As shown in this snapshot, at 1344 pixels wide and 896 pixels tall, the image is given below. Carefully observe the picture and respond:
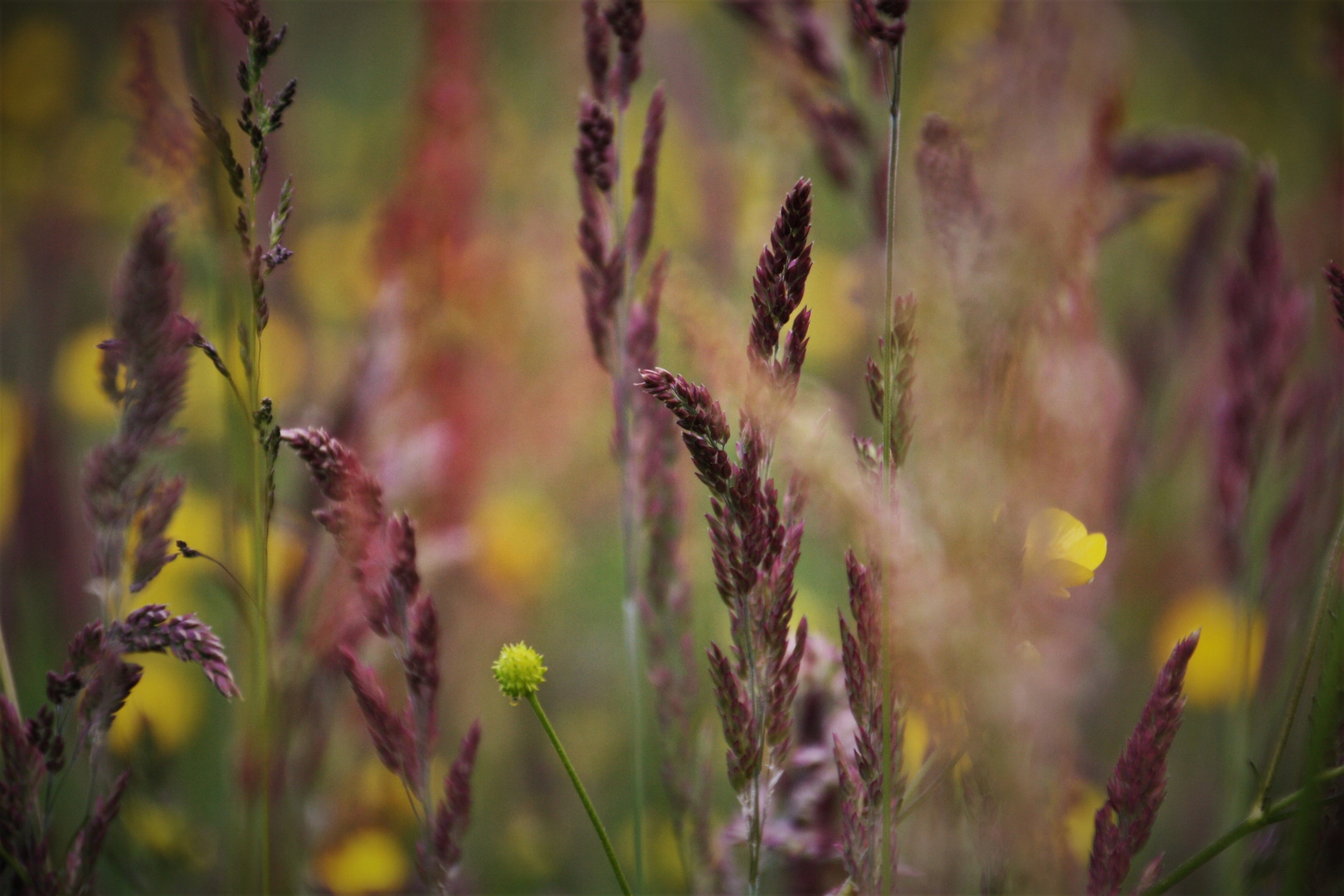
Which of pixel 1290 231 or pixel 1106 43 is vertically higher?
pixel 1290 231

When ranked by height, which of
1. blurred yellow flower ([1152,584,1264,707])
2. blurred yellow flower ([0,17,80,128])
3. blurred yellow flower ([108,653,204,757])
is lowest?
blurred yellow flower ([108,653,204,757])

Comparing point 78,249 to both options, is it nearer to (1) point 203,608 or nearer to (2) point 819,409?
(1) point 203,608

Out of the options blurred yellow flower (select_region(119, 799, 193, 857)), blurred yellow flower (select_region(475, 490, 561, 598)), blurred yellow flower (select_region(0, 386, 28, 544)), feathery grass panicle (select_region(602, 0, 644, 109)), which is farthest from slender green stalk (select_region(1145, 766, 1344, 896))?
blurred yellow flower (select_region(0, 386, 28, 544))

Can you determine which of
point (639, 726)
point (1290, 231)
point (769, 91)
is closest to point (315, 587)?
point (639, 726)

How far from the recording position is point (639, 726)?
608 millimetres

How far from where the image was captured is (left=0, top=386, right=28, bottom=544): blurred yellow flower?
3.36 ft

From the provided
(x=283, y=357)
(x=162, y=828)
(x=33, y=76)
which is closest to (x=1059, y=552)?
(x=162, y=828)

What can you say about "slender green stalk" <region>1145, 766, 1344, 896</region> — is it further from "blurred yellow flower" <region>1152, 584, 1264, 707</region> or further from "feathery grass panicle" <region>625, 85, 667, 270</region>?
"blurred yellow flower" <region>1152, 584, 1264, 707</region>

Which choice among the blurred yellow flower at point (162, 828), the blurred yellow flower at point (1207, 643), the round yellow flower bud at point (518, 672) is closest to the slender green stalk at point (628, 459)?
the round yellow flower bud at point (518, 672)

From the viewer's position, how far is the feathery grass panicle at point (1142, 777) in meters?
0.42

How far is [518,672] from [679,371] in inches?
37.3

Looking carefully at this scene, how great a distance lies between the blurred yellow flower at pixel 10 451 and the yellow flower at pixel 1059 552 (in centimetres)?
111

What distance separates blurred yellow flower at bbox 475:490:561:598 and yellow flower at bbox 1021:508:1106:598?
0.88 metres

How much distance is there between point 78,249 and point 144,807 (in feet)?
5.11
